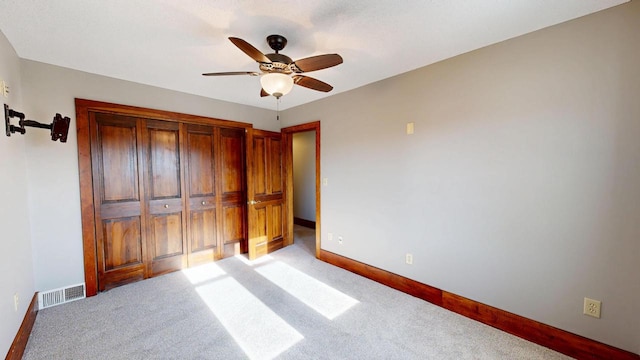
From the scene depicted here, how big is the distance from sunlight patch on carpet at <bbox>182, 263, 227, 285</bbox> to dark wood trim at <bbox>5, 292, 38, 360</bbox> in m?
1.28

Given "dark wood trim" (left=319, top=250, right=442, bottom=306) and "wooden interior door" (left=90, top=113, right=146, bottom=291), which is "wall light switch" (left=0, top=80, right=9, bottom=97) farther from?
"dark wood trim" (left=319, top=250, right=442, bottom=306)

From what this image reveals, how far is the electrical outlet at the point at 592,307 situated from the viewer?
65.9 inches

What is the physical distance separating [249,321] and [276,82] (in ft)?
6.95

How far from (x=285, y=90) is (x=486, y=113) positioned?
5.90 feet

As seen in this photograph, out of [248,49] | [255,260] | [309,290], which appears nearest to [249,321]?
[309,290]

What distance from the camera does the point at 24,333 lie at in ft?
6.04

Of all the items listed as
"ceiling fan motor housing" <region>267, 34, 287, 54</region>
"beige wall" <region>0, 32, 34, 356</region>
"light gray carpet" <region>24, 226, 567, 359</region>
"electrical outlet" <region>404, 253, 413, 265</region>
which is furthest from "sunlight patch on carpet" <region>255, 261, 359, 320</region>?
"ceiling fan motor housing" <region>267, 34, 287, 54</region>

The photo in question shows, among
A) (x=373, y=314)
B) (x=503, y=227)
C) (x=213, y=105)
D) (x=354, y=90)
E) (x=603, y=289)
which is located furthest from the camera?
(x=213, y=105)

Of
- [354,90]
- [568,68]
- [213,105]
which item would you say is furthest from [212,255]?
[568,68]

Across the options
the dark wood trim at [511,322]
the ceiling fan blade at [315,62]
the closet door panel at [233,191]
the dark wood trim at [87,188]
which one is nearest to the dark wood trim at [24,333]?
the dark wood trim at [87,188]

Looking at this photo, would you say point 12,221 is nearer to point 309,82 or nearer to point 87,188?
point 87,188

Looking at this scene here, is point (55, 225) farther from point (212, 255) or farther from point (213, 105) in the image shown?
point (213, 105)

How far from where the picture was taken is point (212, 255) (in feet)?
11.6

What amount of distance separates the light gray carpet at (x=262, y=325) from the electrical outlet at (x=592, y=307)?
390 millimetres
